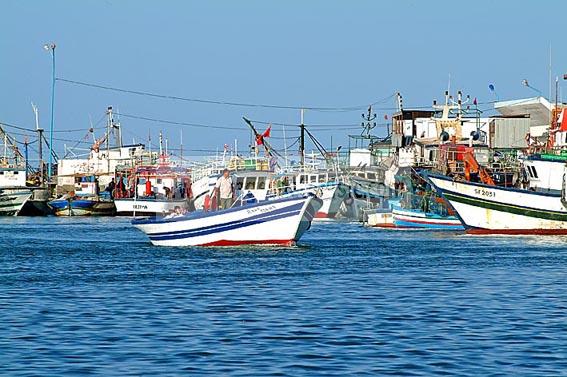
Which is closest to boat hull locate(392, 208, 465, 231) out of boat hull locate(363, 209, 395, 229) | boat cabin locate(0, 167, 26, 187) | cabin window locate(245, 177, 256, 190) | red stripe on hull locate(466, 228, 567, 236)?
boat hull locate(363, 209, 395, 229)

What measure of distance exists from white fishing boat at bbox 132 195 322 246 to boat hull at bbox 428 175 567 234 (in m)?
14.6

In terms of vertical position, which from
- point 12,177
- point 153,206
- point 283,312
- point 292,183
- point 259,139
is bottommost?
point 283,312

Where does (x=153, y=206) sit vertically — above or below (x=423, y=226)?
above

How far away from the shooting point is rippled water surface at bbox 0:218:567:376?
2034cm

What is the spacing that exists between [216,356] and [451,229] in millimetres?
46000

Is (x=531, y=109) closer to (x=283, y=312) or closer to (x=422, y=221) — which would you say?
(x=422, y=221)

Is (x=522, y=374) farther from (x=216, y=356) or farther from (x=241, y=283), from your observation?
(x=241, y=283)

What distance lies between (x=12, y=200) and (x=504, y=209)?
50165mm

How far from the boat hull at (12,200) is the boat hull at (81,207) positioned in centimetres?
212

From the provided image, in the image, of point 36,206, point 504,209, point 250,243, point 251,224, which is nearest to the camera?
point 251,224

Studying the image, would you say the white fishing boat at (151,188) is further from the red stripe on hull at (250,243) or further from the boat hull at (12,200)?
the red stripe on hull at (250,243)

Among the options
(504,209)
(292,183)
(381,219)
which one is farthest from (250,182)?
(504,209)

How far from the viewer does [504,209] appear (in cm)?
5766

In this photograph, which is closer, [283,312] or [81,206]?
[283,312]
